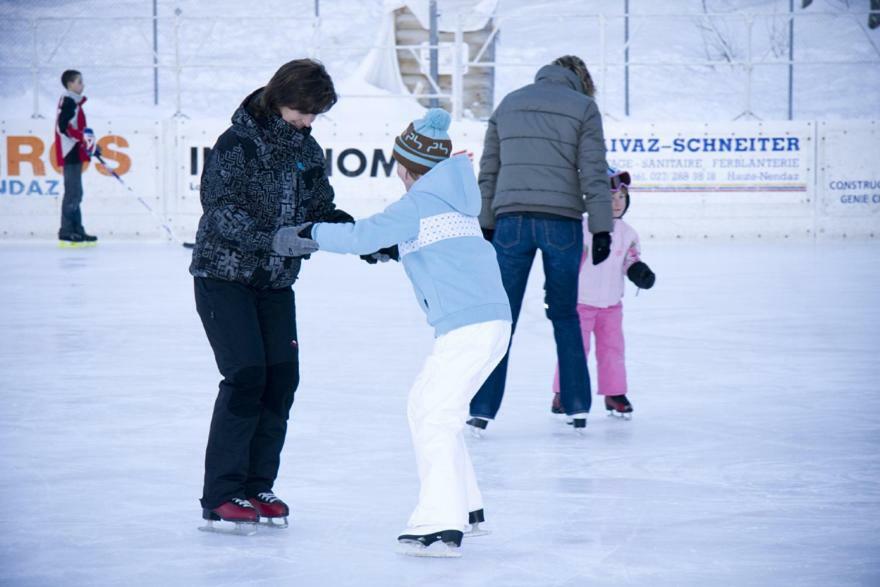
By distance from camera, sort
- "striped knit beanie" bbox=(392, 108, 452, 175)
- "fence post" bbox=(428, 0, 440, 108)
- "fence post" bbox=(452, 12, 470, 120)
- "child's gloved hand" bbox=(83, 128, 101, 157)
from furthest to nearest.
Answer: "fence post" bbox=(428, 0, 440, 108), "fence post" bbox=(452, 12, 470, 120), "child's gloved hand" bbox=(83, 128, 101, 157), "striped knit beanie" bbox=(392, 108, 452, 175)

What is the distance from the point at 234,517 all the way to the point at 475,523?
0.64 m

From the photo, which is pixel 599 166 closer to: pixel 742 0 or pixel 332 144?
pixel 332 144

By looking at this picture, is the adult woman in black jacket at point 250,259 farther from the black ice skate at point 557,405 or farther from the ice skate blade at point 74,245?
the ice skate blade at point 74,245

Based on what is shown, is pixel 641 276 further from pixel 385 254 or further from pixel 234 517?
pixel 234 517

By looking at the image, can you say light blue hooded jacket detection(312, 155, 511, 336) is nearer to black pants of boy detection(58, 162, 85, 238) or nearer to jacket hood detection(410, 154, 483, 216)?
jacket hood detection(410, 154, 483, 216)

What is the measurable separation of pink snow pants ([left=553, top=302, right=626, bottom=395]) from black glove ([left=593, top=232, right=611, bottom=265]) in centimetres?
49

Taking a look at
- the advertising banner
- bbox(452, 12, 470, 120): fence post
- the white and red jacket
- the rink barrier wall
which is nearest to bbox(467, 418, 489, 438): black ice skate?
the white and red jacket

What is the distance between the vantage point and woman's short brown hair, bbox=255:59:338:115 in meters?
3.59

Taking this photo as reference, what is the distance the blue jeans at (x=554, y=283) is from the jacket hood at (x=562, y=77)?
1.74ft

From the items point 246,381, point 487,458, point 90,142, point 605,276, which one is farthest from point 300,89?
point 90,142

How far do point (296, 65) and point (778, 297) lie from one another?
22.9 feet

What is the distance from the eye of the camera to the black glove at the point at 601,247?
5.16 m

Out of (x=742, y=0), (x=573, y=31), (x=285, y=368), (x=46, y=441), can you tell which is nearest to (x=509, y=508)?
(x=285, y=368)

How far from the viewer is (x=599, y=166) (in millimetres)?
5188
